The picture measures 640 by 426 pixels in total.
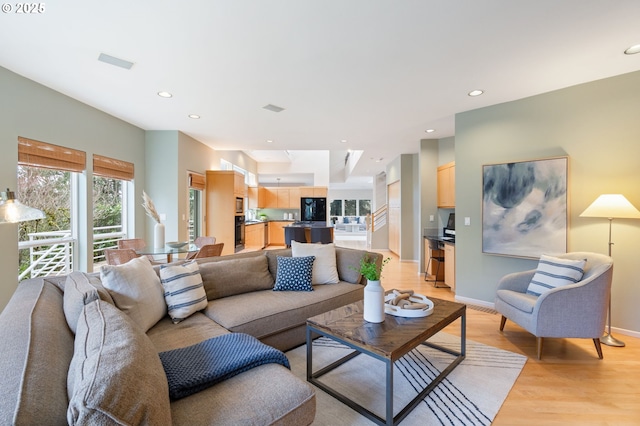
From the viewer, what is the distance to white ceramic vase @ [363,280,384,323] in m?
2.03

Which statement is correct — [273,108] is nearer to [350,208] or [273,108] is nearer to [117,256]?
[117,256]

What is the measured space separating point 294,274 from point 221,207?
12.2 ft

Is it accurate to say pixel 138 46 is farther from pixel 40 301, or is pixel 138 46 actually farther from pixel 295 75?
pixel 40 301

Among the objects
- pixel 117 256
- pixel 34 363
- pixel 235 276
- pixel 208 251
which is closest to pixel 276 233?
pixel 208 251

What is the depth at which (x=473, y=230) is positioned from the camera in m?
3.95

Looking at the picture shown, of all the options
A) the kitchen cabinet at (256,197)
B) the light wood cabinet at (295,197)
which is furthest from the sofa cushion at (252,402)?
the light wood cabinet at (295,197)

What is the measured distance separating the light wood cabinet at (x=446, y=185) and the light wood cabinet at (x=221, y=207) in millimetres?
4204

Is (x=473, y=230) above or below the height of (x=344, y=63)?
below

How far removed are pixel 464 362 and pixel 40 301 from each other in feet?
9.94

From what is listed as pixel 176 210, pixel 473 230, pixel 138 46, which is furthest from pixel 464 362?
pixel 176 210

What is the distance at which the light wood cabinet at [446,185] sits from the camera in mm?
4879

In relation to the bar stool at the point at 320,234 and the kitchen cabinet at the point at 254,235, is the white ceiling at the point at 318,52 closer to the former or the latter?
the bar stool at the point at 320,234

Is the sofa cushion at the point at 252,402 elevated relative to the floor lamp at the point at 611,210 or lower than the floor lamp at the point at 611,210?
lower

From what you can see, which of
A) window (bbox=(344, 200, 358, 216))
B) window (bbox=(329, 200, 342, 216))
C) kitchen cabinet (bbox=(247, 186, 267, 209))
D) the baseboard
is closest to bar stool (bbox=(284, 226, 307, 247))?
kitchen cabinet (bbox=(247, 186, 267, 209))
